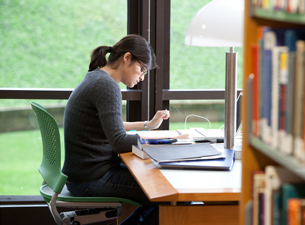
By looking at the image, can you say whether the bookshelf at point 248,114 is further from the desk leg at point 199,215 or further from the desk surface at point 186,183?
the desk leg at point 199,215

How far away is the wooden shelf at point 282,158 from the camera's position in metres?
0.71

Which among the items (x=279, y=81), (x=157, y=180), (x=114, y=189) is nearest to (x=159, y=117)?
(x=114, y=189)

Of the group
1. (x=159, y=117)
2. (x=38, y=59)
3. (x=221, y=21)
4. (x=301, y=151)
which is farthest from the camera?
(x=38, y=59)

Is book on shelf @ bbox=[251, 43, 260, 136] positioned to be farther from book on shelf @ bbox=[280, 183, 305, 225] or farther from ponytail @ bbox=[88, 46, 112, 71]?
ponytail @ bbox=[88, 46, 112, 71]

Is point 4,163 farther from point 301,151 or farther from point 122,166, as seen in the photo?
point 301,151

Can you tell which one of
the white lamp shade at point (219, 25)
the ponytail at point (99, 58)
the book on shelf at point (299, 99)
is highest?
the white lamp shade at point (219, 25)

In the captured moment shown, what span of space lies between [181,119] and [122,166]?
97 cm

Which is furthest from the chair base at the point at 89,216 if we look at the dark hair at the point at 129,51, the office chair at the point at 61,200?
the dark hair at the point at 129,51

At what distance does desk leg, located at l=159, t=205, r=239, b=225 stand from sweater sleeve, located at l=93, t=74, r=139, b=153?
0.49 m

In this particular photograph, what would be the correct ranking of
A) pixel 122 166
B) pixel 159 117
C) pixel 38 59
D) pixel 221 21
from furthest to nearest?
pixel 38 59 < pixel 159 117 < pixel 122 166 < pixel 221 21

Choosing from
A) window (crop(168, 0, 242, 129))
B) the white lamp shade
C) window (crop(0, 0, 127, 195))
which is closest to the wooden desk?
the white lamp shade

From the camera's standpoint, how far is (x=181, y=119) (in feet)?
9.46

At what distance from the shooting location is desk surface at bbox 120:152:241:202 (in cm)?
132

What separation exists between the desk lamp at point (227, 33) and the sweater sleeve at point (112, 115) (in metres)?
0.44
